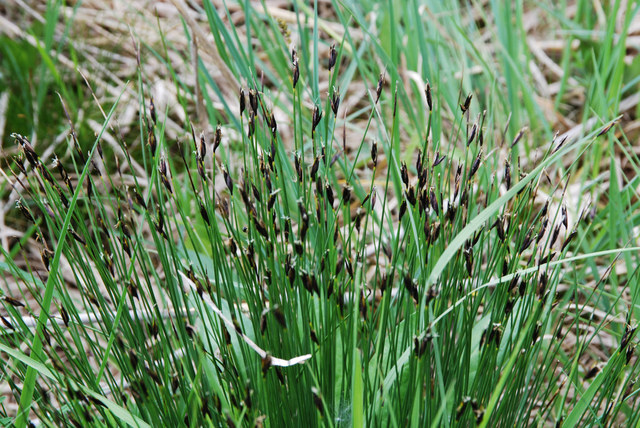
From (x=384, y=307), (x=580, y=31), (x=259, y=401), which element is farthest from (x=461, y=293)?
(x=580, y=31)

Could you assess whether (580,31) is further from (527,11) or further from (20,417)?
(20,417)

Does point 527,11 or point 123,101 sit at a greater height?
point 527,11

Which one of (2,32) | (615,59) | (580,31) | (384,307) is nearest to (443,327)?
(384,307)

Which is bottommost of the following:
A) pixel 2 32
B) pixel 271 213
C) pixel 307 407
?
pixel 307 407

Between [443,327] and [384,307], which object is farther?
[443,327]

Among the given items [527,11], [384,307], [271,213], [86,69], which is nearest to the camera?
[384,307]

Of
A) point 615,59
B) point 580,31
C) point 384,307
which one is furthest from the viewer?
point 580,31

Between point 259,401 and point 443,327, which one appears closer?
point 259,401

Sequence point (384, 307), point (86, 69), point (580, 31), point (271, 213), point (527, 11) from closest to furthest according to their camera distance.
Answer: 1. point (384, 307)
2. point (271, 213)
3. point (580, 31)
4. point (86, 69)
5. point (527, 11)

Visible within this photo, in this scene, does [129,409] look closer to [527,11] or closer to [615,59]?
[615,59]
